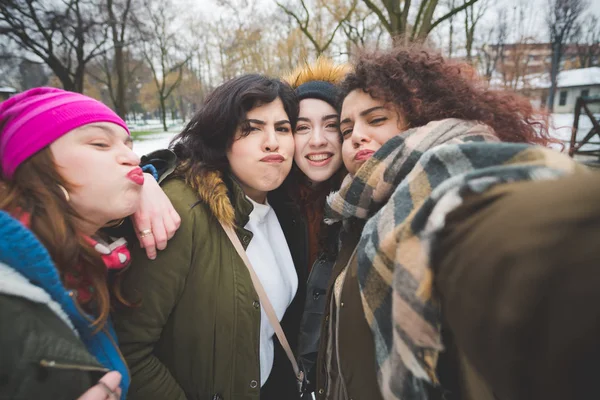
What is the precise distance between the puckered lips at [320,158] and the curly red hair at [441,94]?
49cm

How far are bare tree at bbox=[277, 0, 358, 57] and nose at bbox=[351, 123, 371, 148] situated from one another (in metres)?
13.3

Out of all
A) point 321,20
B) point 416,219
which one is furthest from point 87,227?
point 321,20

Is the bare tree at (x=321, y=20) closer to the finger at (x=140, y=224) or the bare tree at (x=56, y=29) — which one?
the bare tree at (x=56, y=29)

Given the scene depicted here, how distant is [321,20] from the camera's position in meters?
16.1

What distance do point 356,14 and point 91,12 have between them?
14.0m

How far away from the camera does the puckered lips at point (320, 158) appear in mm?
1950

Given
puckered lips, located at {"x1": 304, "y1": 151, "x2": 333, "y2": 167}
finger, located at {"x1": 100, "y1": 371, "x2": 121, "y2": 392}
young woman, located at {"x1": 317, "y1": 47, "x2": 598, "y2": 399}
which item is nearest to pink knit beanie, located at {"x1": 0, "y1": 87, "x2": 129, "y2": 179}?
finger, located at {"x1": 100, "y1": 371, "x2": 121, "y2": 392}

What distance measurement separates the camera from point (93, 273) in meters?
1.10

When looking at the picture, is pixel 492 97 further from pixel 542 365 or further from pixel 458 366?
pixel 542 365

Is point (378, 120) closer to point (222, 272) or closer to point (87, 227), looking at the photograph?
point (222, 272)

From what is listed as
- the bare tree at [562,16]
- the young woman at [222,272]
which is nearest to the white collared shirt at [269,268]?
the young woman at [222,272]

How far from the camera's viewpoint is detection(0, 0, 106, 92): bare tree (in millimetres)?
13141

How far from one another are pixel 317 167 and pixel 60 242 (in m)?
1.39

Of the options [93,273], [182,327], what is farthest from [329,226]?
[93,273]
